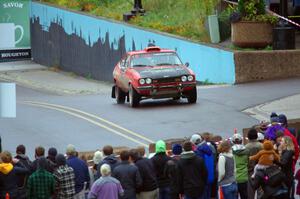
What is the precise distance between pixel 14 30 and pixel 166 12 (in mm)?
25317

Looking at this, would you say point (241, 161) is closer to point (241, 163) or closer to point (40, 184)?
point (241, 163)

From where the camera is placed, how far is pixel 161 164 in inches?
602

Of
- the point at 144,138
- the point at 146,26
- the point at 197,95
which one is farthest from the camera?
the point at 146,26

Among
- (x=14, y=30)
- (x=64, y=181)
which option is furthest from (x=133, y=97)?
(x=64, y=181)

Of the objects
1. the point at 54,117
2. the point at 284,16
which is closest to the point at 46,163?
the point at 54,117

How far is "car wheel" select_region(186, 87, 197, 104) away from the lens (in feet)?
95.8

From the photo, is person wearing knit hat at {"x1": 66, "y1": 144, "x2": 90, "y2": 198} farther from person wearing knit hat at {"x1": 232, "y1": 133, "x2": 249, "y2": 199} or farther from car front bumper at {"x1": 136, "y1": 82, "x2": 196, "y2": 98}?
car front bumper at {"x1": 136, "y1": 82, "x2": 196, "y2": 98}

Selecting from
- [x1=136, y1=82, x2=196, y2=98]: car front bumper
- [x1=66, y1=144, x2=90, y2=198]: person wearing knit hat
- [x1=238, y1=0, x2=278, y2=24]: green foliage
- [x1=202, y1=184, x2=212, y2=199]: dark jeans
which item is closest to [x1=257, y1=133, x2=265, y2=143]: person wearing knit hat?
[x1=202, y1=184, x2=212, y2=199]: dark jeans

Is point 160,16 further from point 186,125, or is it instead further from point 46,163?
point 46,163

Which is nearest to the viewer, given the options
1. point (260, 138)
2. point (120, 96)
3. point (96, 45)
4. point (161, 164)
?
point (161, 164)

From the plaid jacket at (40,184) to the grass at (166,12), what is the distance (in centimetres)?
2418

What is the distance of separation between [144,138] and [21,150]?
8.67 meters

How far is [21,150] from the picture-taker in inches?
610

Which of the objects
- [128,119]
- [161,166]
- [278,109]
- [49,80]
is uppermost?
[161,166]
